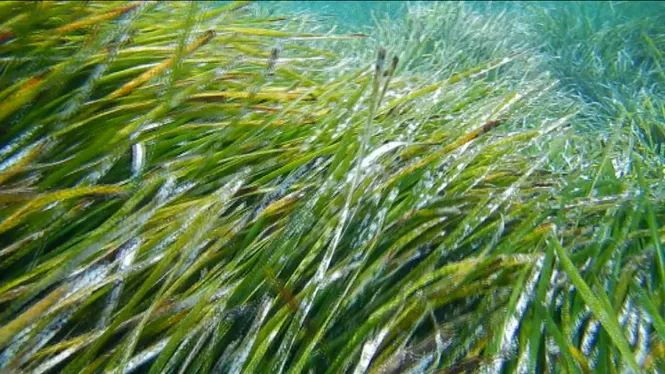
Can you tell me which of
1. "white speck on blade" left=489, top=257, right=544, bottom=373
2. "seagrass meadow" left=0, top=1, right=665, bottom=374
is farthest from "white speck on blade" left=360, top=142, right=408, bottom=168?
"white speck on blade" left=489, top=257, right=544, bottom=373

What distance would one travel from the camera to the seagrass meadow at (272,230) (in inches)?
36.8

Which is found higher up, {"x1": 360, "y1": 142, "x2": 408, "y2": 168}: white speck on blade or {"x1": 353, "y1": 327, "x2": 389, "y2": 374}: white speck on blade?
{"x1": 360, "y1": 142, "x2": 408, "y2": 168}: white speck on blade

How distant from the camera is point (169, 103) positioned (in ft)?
3.60

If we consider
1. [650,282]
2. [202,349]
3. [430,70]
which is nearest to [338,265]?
[202,349]

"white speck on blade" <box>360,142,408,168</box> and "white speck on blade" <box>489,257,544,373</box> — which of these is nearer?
"white speck on blade" <box>489,257,544,373</box>

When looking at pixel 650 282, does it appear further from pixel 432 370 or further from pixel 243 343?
pixel 243 343

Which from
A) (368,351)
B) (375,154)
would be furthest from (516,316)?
(375,154)

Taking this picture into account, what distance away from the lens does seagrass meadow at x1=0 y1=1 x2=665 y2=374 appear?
93cm

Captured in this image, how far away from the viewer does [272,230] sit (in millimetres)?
1141

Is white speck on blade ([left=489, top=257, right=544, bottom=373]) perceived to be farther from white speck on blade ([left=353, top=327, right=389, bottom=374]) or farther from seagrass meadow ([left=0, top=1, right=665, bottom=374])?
white speck on blade ([left=353, top=327, right=389, bottom=374])

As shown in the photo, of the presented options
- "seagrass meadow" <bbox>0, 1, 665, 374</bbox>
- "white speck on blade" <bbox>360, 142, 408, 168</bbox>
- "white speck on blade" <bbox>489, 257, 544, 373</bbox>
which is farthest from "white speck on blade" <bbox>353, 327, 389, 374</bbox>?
"white speck on blade" <bbox>360, 142, 408, 168</bbox>

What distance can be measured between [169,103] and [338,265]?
1.47ft

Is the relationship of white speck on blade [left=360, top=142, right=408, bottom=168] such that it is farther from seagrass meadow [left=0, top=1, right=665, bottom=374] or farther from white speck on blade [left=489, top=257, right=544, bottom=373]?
white speck on blade [left=489, top=257, right=544, bottom=373]

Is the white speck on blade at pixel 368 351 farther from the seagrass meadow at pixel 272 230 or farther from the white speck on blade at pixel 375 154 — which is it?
the white speck on blade at pixel 375 154
